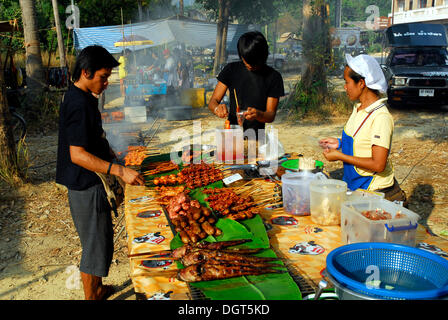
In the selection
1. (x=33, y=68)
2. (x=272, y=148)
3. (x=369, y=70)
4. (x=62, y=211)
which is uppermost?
(x=33, y=68)

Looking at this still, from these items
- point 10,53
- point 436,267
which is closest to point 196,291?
point 436,267

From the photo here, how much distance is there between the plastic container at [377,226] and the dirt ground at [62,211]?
251cm

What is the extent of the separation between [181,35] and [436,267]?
71.7 feet

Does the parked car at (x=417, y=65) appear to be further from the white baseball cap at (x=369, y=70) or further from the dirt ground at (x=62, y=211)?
the white baseball cap at (x=369, y=70)

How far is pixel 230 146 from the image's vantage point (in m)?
3.86

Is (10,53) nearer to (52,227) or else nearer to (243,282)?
(52,227)

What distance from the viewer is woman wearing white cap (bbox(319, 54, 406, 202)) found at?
2.81 m

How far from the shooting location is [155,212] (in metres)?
2.92

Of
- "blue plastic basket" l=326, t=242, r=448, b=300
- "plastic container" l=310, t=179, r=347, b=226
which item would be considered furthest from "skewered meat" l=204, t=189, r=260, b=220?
"blue plastic basket" l=326, t=242, r=448, b=300

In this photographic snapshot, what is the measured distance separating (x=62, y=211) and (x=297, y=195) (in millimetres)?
4690

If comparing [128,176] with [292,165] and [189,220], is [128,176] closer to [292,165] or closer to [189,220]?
[189,220]

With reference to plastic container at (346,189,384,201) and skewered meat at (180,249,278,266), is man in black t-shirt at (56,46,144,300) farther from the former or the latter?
plastic container at (346,189,384,201)

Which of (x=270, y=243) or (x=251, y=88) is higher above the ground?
(x=251, y=88)

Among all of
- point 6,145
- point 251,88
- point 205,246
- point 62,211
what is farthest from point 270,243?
point 6,145
